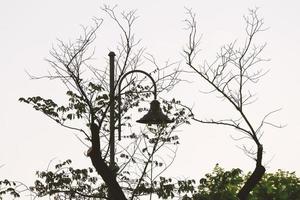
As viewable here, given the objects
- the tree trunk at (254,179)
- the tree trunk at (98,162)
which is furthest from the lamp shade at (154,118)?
the tree trunk at (254,179)

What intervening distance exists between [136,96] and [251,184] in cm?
434

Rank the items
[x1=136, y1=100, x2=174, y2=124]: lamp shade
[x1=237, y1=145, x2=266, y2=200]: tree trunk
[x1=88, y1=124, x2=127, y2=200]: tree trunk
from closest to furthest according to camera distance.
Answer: [x1=136, y1=100, x2=174, y2=124]: lamp shade → [x1=88, y1=124, x2=127, y2=200]: tree trunk → [x1=237, y1=145, x2=266, y2=200]: tree trunk

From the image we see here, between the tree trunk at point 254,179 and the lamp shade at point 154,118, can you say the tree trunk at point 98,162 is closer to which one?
the lamp shade at point 154,118

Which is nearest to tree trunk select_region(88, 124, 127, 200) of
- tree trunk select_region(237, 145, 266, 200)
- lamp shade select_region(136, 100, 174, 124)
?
lamp shade select_region(136, 100, 174, 124)

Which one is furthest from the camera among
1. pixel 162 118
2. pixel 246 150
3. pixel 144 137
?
pixel 144 137

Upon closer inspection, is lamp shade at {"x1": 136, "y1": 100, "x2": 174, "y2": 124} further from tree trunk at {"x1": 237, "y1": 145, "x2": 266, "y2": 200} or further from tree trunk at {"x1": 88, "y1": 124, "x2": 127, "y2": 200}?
tree trunk at {"x1": 237, "y1": 145, "x2": 266, "y2": 200}

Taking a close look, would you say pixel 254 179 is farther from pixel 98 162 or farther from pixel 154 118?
pixel 98 162

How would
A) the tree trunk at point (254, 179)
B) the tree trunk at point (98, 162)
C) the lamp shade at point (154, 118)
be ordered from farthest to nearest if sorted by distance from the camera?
the tree trunk at point (254, 179), the tree trunk at point (98, 162), the lamp shade at point (154, 118)

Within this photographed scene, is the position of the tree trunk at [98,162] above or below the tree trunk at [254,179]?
below

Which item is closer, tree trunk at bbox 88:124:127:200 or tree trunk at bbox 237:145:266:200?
tree trunk at bbox 88:124:127:200

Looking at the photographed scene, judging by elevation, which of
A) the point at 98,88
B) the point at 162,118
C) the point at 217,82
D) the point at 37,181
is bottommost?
the point at 162,118

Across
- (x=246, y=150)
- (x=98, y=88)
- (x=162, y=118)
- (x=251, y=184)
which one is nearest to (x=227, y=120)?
(x=246, y=150)

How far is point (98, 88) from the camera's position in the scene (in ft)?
56.1

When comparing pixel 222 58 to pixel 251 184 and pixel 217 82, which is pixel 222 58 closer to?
pixel 217 82
